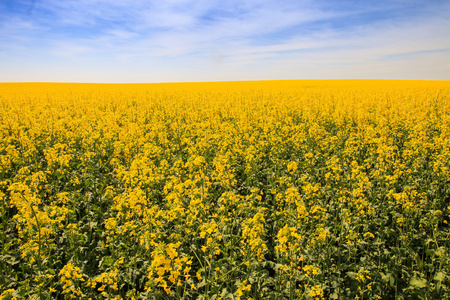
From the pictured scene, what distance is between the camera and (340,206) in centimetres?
481

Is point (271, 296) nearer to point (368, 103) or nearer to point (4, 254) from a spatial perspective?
point (4, 254)

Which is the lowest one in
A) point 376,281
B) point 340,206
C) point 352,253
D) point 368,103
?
point 376,281

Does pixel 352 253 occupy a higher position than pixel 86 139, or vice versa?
pixel 86 139

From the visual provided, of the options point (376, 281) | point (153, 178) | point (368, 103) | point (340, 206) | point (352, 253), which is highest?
point (368, 103)

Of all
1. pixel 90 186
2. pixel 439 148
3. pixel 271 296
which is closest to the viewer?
pixel 271 296

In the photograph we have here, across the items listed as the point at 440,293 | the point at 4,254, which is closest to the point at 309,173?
the point at 440,293

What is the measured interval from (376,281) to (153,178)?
4.37 m

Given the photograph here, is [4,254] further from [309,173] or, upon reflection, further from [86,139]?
[309,173]

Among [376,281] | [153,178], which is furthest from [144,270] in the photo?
[376,281]

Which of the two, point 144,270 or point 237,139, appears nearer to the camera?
point 144,270

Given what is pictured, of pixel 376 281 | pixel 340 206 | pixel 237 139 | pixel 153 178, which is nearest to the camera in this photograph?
pixel 376 281

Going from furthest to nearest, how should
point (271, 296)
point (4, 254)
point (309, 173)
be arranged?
point (309, 173) < point (4, 254) < point (271, 296)

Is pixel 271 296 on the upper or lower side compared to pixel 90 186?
lower

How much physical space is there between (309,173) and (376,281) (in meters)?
3.54
